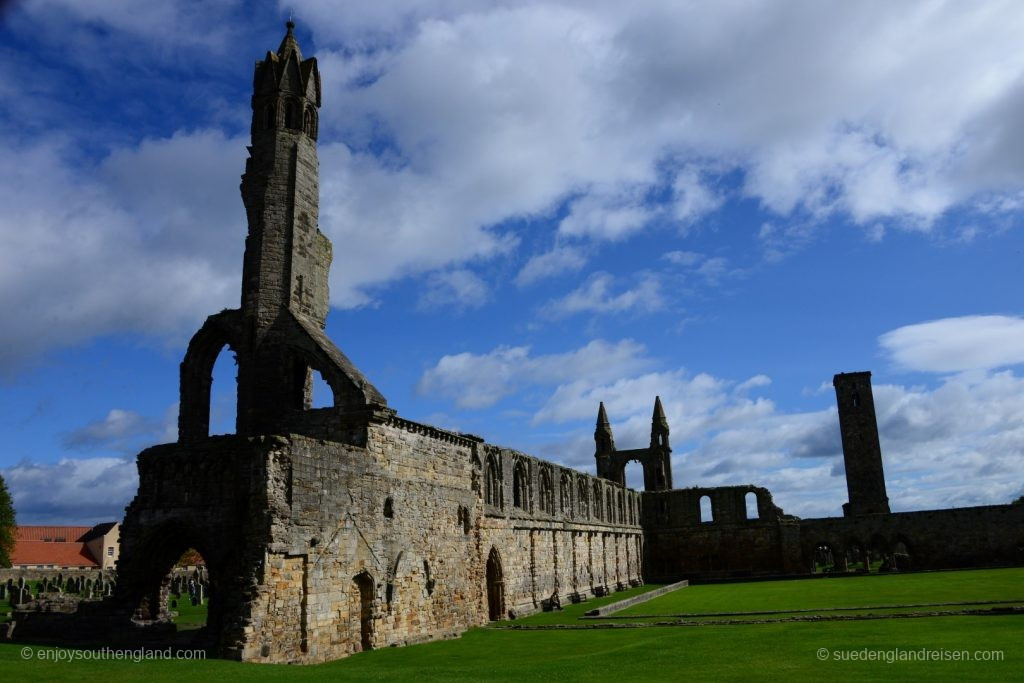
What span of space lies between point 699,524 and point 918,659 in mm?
42085

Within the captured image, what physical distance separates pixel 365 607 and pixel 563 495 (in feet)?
67.4

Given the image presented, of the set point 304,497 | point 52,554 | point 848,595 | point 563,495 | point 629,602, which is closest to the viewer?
point 304,497

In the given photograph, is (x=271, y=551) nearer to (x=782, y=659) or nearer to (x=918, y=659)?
(x=782, y=659)

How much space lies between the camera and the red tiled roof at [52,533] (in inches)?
3533

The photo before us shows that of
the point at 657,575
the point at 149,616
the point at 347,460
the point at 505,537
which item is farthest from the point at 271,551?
the point at 657,575

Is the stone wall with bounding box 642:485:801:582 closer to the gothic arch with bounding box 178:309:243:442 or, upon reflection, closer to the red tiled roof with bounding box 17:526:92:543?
the gothic arch with bounding box 178:309:243:442

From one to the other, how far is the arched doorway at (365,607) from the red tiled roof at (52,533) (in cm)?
8426

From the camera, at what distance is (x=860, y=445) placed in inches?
2404

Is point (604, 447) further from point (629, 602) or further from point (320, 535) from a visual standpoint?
point (320, 535)

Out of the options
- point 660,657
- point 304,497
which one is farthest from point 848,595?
point 304,497

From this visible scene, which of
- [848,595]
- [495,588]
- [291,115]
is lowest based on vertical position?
[848,595]

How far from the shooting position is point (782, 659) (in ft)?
46.7

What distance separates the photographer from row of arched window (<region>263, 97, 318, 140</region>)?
2472 centimetres

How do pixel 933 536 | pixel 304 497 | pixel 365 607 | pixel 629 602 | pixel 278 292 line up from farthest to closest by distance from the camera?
pixel 933 536, pixel 629 602, pixel 278 292, pixel 365 607, pixel 304 497
